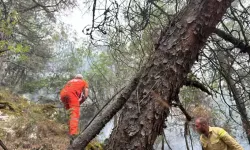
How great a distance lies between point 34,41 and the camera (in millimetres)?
13023

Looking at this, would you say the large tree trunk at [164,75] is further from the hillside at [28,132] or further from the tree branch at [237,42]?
the hillside at [28,132]

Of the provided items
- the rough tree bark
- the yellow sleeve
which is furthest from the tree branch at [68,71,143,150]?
→ the yellow sleeve

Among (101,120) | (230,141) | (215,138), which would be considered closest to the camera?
(101,120)

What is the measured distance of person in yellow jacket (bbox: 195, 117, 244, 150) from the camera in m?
3.63

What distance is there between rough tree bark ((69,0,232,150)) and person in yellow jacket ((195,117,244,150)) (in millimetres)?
2133

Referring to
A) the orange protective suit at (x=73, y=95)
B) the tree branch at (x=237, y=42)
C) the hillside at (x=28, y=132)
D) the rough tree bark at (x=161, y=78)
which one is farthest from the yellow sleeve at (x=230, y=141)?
the hillside at (x=28, y=132)

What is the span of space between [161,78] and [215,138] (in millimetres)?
2396

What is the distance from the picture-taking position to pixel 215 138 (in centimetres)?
379

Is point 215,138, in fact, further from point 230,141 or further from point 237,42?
point 237,42

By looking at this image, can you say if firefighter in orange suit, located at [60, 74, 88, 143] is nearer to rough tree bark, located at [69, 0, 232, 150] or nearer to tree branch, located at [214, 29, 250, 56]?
tree branch, located at [214, 29, 250, 56]

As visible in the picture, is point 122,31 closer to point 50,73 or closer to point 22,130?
point 22,130

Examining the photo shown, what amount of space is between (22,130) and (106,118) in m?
4.22

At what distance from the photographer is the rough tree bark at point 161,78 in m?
1.63

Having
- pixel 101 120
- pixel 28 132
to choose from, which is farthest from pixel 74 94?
pixel 101 120
